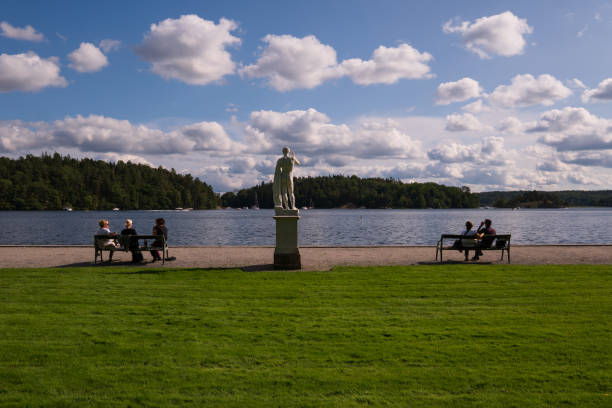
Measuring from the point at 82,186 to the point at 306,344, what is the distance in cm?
18025

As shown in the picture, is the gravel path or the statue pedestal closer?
the statue pedestal

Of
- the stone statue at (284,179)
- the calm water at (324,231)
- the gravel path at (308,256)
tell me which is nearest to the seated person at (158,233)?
the gravel path at (308,256)

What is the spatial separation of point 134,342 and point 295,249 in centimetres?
707

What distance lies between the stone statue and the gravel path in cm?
185

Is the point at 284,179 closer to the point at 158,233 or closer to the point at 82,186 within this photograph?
the point at 158,233

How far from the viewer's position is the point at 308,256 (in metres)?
15.3

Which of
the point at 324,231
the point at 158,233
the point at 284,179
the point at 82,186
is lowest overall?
the point at 324,231

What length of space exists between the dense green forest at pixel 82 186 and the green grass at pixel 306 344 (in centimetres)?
16648

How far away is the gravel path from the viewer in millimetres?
13375

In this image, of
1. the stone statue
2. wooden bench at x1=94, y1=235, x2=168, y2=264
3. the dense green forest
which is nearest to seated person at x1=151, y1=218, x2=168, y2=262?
wooden bench at x1=94, y1=235, x2=168, y2=264

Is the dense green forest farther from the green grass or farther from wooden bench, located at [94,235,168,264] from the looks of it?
the green grass

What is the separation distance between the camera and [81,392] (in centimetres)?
433

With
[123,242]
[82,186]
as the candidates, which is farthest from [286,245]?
[82,186]

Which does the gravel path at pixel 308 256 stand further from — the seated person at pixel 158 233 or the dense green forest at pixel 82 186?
the dense green forest at pixel 82 186
